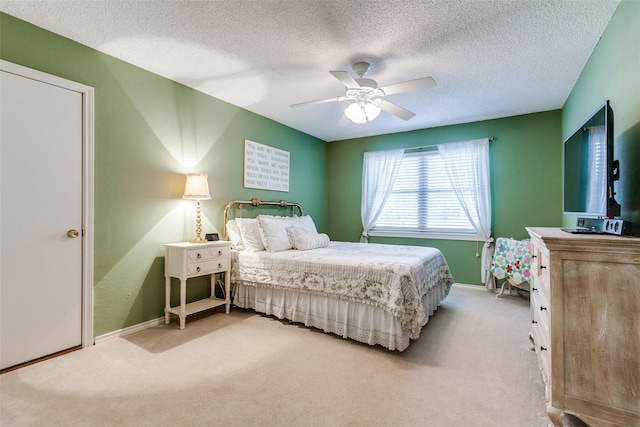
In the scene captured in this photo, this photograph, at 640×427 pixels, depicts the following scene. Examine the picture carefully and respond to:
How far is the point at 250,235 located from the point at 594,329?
121 inches

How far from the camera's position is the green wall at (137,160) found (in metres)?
2.51

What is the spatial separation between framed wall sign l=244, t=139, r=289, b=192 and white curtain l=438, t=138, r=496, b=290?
2545 mm

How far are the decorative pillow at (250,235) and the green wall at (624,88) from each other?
3.20 meters

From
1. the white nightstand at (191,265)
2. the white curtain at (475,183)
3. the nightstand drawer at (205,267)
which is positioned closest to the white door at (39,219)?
the white nightstand at (191,265)

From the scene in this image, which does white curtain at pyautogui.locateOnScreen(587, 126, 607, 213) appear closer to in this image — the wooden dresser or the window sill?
the wooden dresser

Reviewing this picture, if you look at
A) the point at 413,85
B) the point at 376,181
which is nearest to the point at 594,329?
the point at 413,85

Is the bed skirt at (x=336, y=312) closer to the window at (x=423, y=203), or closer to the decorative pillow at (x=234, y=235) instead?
the decorative pillow at (x=234, y=235)

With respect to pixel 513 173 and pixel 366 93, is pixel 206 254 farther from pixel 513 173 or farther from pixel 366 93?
pixel 513 173

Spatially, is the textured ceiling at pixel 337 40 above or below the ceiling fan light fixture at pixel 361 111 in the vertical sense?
above

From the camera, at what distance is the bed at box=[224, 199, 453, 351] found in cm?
249

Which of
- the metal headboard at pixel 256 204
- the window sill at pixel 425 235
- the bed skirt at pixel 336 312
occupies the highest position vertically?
the metal headboard at pixel 256 204

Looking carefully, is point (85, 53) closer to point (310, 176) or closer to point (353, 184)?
point (310, 176)

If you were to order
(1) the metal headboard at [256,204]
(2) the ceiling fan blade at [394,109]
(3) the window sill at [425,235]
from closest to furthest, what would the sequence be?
(2) the ceiling fan blade at [394,109]
(1) the metal headboard at [256,204]
(3) the window sill at [425,235]

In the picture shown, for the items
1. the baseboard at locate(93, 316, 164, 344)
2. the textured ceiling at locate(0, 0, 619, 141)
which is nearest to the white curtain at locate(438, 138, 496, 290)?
the textured ceiling at locate(0, 0, 619, 141)
